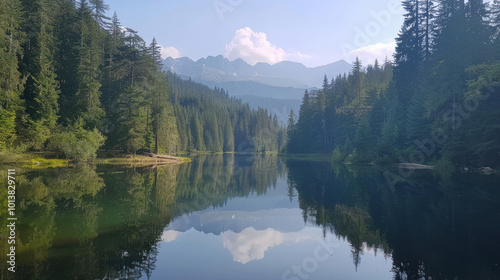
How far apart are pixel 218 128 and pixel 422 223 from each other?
152 metres

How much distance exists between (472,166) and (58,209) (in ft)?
140

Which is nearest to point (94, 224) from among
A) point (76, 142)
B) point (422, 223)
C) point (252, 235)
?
point (252, 235)

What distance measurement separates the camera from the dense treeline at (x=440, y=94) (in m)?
35.2

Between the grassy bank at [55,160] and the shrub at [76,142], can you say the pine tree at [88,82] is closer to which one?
the shrub at [76,142]

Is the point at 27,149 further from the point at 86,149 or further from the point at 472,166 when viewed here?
the point at 472,166

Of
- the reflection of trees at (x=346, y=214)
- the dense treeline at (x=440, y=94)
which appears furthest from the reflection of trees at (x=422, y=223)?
the dense treeline at (x=440, y=94)

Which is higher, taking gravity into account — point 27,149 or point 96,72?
point 96,72

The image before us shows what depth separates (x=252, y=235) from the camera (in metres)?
13.8

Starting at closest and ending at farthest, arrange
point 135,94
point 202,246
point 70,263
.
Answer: point 70,263 → point 202,246 → point 135,94

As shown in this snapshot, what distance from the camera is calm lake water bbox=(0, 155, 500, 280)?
349 inches

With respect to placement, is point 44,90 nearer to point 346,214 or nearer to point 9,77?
point 9,77

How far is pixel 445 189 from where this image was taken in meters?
23.3

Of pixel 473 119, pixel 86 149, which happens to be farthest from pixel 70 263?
pixel 473 119

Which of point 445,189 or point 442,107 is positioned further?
point 442,107
